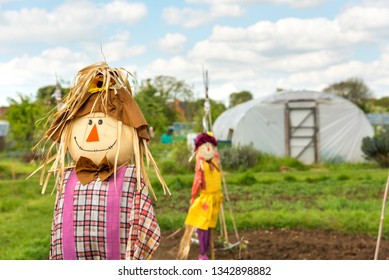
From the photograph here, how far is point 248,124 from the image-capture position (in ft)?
58.1

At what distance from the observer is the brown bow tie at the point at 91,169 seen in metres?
3.45

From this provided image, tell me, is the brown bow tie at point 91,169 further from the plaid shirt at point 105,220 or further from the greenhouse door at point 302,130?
the greenhouse door at point 302,130

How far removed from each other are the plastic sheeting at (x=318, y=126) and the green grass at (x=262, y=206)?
383cm

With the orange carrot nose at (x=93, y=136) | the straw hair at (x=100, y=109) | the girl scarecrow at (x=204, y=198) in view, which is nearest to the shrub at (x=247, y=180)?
the girl scarecrow at (x=204, y=198)

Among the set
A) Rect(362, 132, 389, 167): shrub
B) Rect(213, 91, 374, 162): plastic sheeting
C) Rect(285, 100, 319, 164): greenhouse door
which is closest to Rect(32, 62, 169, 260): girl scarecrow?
Rect(362, 132, 389, 167): shrub

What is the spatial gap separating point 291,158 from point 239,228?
9.60m

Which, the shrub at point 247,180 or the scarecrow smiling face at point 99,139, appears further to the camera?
the shrub at point 247,180

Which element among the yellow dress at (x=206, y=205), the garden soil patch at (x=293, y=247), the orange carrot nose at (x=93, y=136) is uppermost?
the orange carrot nose at (x=93, y=136)

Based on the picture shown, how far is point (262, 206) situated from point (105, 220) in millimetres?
6255

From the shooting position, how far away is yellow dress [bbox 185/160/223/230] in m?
6.14

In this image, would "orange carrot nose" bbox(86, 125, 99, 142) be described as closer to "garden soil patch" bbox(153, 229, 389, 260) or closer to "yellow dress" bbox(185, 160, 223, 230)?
"yellow dress" bbox(185, 160, 223, 230)

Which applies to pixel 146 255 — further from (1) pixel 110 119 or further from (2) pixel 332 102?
(2) pixel 332 102

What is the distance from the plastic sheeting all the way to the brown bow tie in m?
14.3

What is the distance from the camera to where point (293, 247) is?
22.0ft
